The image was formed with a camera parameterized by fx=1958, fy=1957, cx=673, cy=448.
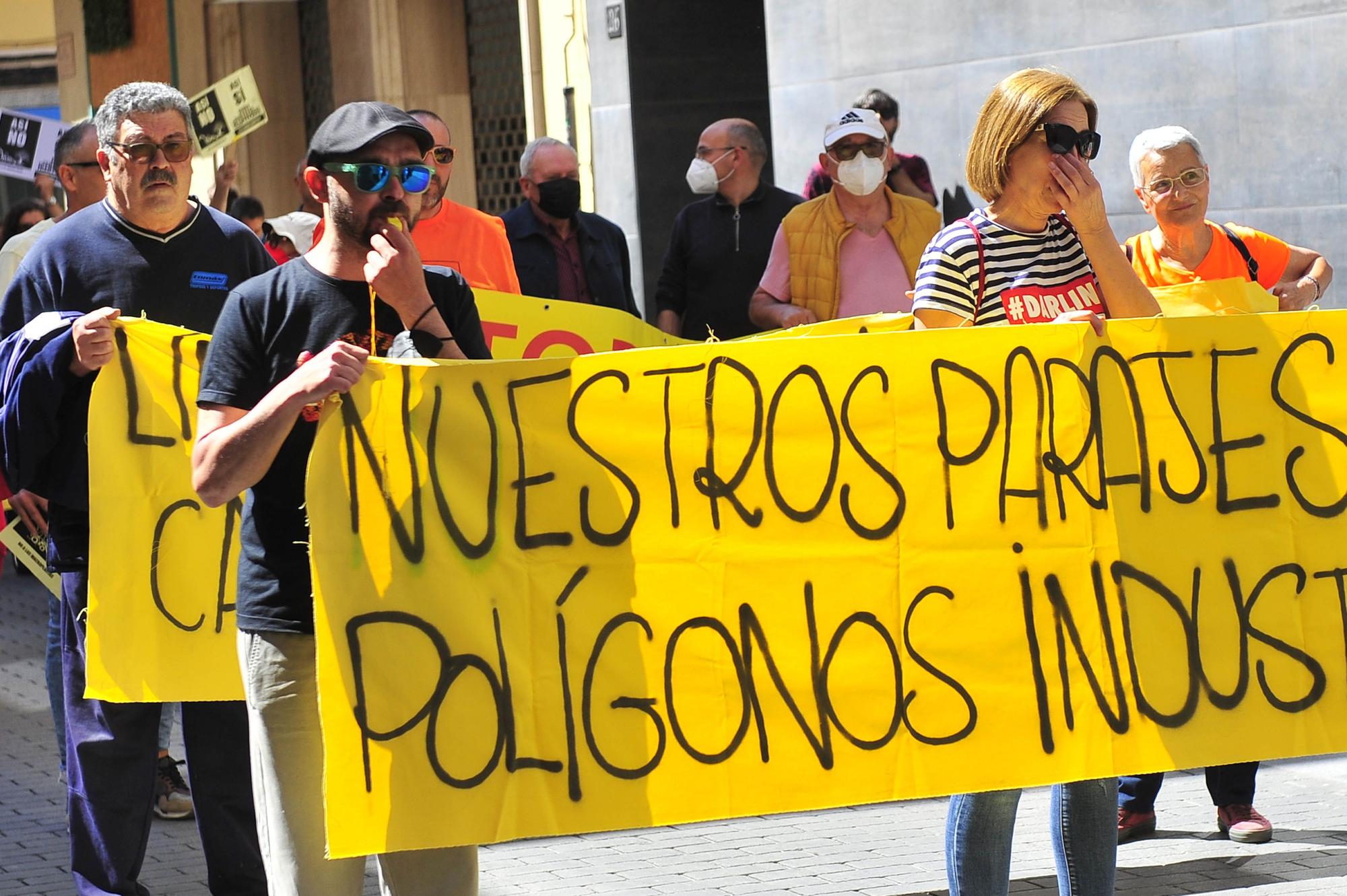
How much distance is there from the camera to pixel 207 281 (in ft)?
16.4

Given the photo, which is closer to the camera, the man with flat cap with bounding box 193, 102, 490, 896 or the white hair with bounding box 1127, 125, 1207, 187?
the man with flat cap with bounding box 193, 102, 490, 896

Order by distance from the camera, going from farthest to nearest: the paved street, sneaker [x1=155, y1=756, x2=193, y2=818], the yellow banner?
sneaker [x1=155, y1=756, x2=193, y2=818]
the paved street
the yellow banner

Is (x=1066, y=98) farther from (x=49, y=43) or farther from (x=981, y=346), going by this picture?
(x=49, y=43)

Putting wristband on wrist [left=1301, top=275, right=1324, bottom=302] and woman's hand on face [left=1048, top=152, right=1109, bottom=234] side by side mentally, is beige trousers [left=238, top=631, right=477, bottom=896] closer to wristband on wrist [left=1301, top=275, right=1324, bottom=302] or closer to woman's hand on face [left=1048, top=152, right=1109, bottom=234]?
woman's hand on face [left=1048, top=152, right=1109, bottom=234]

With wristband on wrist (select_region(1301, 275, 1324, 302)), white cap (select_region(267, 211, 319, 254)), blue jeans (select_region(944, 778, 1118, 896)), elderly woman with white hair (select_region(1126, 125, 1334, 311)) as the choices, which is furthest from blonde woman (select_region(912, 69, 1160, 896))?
white cap (select_region(267, 211, 319, 254))

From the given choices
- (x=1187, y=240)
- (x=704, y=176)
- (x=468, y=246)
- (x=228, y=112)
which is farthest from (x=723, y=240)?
(x=228, y=112)

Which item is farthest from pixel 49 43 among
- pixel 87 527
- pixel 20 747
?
pixel 87 527

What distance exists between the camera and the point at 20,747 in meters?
7.36

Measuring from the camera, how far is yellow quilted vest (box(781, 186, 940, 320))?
735 centimetres

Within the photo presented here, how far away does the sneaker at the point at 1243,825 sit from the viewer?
538cm

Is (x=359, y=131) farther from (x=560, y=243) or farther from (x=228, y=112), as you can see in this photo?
(x=228, y=112)

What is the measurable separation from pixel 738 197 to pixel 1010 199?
14.0 ft

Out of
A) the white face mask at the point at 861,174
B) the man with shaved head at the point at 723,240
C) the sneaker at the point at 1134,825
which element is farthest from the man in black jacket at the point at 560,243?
the sneaker at the point at 1134,825

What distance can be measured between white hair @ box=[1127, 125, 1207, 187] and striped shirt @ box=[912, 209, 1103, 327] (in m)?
1.41
